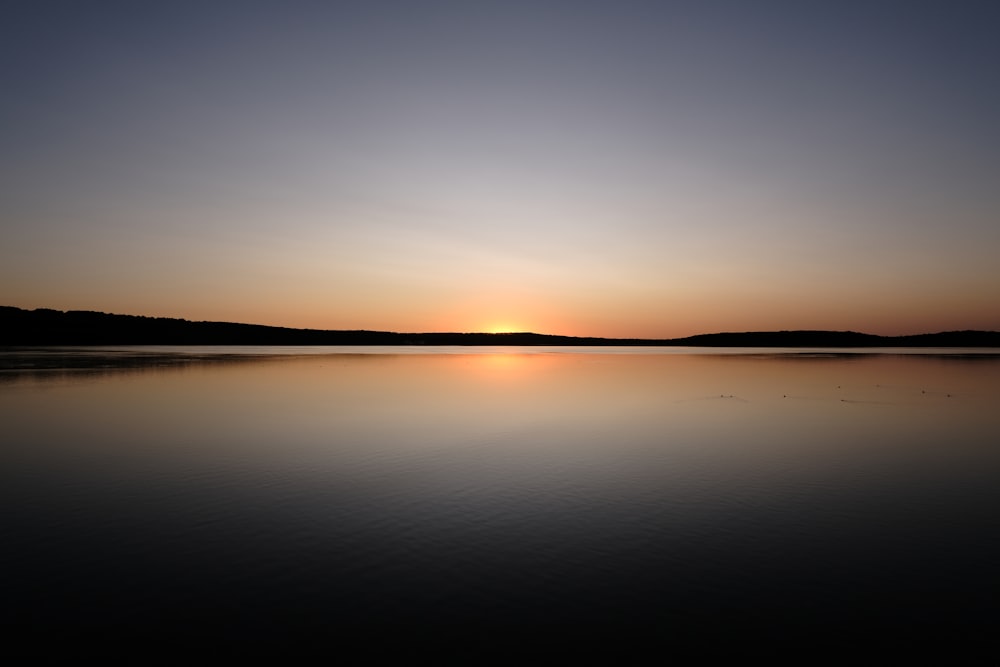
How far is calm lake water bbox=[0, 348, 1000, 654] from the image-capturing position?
9.52 metres

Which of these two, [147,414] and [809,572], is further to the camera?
[147,414]

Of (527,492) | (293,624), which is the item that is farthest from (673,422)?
(293,624)

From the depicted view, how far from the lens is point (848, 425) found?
30438 millimetres

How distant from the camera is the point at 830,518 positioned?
→ 1502 cm

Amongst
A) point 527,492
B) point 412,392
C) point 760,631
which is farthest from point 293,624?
point 412,392

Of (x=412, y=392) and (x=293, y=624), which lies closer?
(x=293, y=624)

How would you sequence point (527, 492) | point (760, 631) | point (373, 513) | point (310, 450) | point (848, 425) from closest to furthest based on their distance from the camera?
1. point (760, 631)
2. point (373, 513)
3. point (527, 492)
4. point (310, 450)
5. point (848, 425)

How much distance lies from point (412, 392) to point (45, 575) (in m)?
36.3

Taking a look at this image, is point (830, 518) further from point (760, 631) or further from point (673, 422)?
point (673, 422)

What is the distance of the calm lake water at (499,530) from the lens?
375 inches

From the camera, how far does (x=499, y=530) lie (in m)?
13.8

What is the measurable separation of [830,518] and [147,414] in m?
30.9

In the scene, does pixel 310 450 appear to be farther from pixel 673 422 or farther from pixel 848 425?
pixel 848 425

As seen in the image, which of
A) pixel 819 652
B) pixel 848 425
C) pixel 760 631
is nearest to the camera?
pixel 819 652
